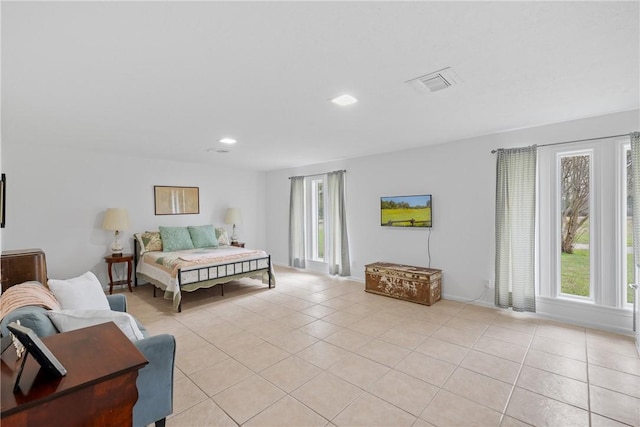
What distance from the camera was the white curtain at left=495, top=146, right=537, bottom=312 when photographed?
3.58m

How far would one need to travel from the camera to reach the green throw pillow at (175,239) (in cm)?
527

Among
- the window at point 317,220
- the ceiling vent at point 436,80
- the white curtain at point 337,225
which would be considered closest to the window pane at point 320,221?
the window at point 317,220

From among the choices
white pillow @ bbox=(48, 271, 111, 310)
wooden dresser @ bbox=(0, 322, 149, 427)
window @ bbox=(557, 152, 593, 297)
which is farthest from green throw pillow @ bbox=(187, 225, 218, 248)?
window @ bbox=(557, 152, 593, 297)

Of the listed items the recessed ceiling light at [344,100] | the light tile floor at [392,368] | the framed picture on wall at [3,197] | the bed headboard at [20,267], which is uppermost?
the recessed ceiling light at [344,100]

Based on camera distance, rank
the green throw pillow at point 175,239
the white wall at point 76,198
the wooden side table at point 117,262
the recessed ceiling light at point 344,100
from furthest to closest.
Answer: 1. the green throw pillow at point 175,239
2. the wooden side table at point 117,262
3. the white wall at point 76,198
4. the recessed ceiling light at point 344,100

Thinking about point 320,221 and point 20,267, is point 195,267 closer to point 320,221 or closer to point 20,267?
point 20,267

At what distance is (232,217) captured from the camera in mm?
6469

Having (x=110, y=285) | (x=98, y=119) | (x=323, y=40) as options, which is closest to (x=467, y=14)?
(x=323, y=40)

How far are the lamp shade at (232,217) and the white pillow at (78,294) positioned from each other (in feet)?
13.3

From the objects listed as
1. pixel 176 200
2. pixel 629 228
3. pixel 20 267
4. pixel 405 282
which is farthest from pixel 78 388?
pixel 176 200

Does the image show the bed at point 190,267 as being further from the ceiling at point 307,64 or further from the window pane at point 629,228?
the window pane at point 629,228

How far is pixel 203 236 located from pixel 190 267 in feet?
5.54

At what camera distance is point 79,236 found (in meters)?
4.82

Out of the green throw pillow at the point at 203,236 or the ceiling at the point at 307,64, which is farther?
the green throw pillow at the point at 203,236
